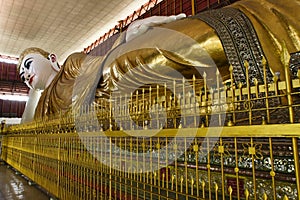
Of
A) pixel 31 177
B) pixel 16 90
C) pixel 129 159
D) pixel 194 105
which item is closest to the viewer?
pixel 194 105

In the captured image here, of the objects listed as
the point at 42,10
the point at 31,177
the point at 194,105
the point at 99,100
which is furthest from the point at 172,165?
the point at 42,10

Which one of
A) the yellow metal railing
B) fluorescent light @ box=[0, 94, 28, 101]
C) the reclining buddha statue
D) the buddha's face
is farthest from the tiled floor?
fluorescent light @ box=[0, 94, 28, 101]

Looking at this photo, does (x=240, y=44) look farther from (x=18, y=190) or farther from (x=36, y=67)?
(x=36, y=67)

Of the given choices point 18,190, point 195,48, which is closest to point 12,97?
point 18,190

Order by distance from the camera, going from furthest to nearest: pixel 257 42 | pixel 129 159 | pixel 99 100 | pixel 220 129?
1. pixel 99 100
2. pixel 129 159
3. pixel 257 42
4. pixel 220 129

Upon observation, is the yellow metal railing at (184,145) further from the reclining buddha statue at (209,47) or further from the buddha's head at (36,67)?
the buddha's head at (36,67)

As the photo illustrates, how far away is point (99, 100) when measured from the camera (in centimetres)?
307

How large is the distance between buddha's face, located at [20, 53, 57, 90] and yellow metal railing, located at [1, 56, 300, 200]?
2.23 metres

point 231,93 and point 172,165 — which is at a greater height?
point 231,93

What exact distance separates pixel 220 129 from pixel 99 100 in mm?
2229

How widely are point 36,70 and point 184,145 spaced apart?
4.28 meters

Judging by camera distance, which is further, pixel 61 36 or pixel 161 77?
pixel 61 36

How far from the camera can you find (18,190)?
3.00 meters

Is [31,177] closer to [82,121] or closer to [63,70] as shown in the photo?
[63,70]
